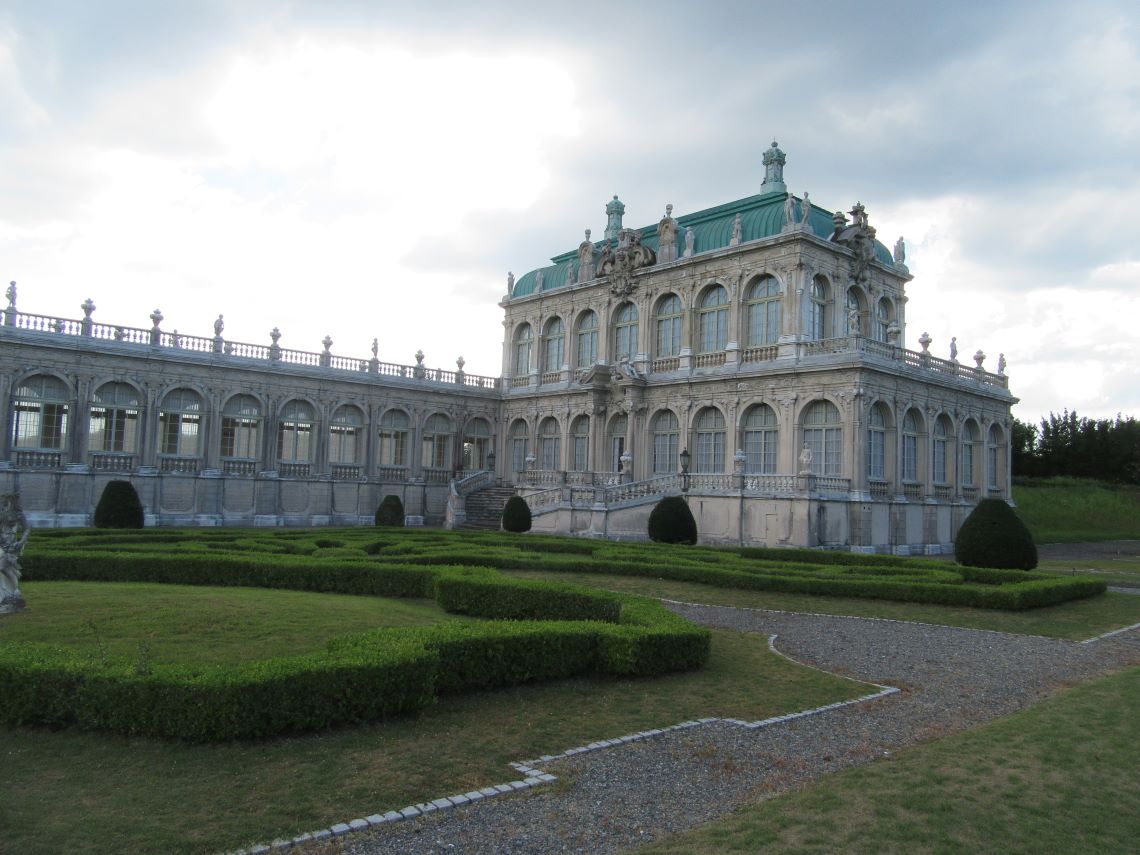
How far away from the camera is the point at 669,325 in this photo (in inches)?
1766

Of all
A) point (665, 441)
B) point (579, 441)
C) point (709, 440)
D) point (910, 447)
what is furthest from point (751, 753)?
point (579, 441)

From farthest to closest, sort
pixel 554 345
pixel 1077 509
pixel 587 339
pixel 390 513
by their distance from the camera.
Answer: pixel 1077 509, pixel 554 345, pixel 587 339, pixel 390 513

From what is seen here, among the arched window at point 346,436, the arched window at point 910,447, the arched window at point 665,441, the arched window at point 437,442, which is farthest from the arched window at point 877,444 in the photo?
the arched window at point 346,436

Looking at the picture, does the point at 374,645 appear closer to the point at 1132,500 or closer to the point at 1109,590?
the point at 1109,590

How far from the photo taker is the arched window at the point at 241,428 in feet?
140

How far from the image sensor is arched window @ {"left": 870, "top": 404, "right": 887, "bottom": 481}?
36188 mm

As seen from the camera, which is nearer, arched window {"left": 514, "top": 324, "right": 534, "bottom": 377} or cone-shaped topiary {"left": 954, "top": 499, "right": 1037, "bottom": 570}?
cone-shaped topiary {"left": 954, "top": 499, "right": 1037, "bottom": 570}

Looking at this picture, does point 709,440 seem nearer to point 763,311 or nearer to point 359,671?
point 763,311

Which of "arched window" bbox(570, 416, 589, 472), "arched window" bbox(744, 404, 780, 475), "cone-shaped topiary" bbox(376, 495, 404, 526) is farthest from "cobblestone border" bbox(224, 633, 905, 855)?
"arched window" bbox(570, 416, 589, 472)

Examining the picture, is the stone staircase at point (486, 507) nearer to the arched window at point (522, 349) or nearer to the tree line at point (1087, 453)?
the arched window at point (522, 349)

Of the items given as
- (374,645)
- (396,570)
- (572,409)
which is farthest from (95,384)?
(374,645)

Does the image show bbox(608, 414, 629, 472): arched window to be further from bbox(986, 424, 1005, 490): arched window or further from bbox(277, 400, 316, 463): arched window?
bbox(986, 424, 1005, 490): arched window

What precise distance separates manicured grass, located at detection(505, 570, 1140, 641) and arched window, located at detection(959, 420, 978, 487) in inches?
786

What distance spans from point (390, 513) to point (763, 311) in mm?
18970
